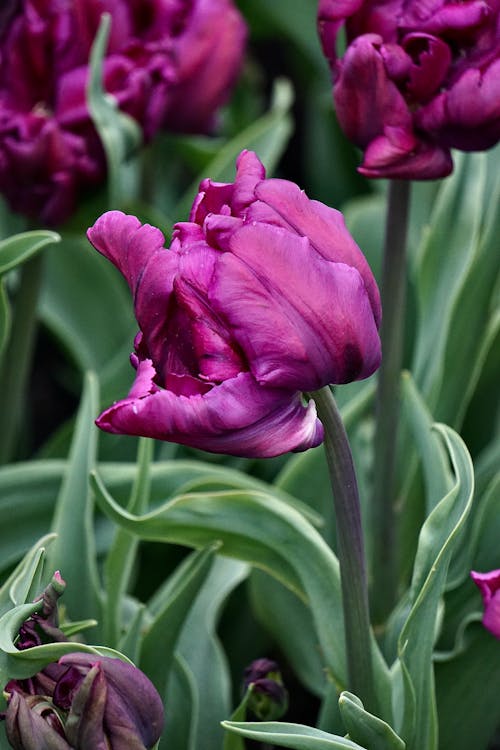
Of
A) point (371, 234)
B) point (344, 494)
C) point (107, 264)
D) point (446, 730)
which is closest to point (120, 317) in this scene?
point (107, 264)

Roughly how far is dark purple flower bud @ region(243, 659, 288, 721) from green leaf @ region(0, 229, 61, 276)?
30cm

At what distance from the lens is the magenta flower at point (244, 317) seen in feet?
1.85

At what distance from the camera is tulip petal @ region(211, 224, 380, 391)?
1.86 feet

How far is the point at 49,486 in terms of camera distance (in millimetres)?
1062

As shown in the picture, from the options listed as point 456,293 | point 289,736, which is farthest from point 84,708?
point 456,293

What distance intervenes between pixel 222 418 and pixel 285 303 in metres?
0.06

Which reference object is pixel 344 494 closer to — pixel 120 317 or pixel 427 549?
pixel 427 549

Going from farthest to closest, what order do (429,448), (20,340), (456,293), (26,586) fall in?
(20,340) < (456,293) < (429,448) < (26,586)

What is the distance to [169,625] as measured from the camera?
0.83m

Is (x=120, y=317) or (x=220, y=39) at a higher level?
(x=220, y=39)

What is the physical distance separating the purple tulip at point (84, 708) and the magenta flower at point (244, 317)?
0.13 metres

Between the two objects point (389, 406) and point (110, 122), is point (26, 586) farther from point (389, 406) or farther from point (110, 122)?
point (110, 122)

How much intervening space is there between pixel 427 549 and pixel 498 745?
61 centimetres

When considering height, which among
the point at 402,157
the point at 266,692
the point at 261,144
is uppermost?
the point at 402,157
